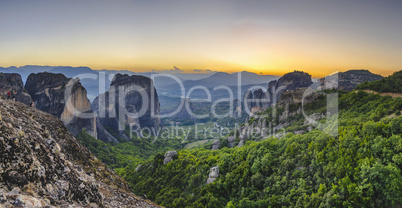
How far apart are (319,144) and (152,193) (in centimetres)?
2465

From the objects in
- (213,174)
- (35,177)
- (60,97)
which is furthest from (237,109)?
(35,177)

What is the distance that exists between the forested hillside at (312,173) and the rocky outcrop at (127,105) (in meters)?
67.6

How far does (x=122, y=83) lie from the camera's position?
99688mm

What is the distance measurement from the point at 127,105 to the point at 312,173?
93471 millimetres

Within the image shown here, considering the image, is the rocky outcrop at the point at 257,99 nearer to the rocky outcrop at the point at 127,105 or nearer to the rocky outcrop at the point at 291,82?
the rocky outcrop at the point at 291,82

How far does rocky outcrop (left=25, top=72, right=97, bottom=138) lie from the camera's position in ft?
200

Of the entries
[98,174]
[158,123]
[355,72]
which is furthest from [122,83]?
[355,72]

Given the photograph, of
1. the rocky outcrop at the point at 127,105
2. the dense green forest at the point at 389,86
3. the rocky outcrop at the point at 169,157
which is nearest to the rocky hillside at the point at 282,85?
the rocky outcrop at the point at 127,105

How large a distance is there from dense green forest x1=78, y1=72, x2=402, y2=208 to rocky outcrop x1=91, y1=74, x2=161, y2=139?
63.8 meters

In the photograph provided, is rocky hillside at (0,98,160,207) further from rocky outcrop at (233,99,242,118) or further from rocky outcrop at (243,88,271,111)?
rocky outcrop at (233,99,242,118)

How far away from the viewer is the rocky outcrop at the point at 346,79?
286 feet

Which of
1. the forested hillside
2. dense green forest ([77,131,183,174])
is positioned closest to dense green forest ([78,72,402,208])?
the forested hillside

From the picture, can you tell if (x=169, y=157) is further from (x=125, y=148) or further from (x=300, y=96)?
(x=125, y=148)

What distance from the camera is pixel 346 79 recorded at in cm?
10056
